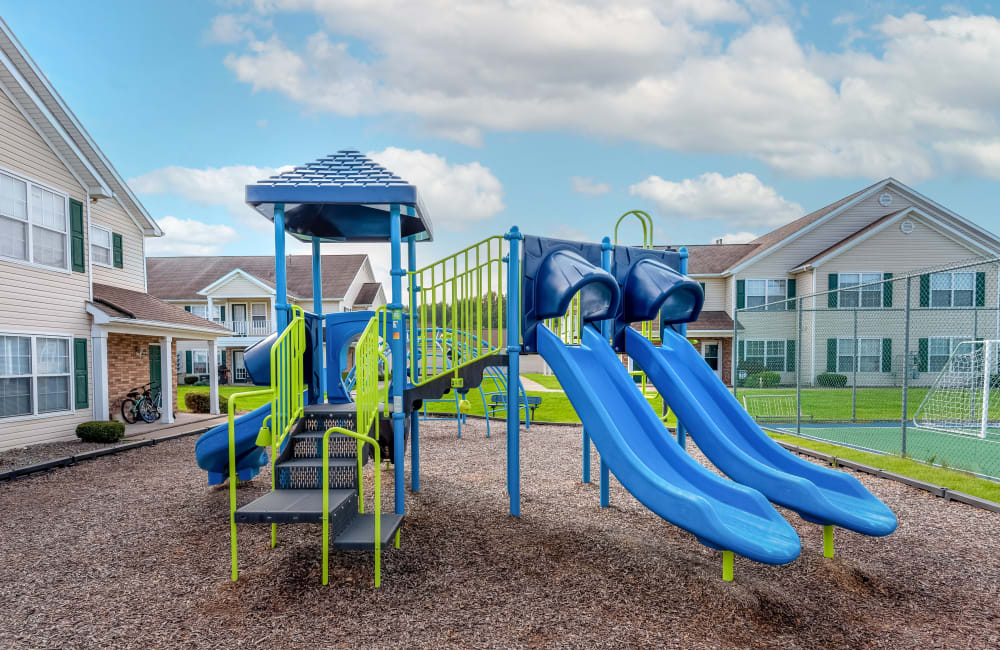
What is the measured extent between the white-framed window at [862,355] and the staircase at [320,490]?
20.6 metres

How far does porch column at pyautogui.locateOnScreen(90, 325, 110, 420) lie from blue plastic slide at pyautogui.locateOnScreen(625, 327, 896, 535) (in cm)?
1079

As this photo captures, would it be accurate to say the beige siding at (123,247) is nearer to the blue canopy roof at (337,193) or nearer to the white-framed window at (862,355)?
the blue canopy roof at (337,193)

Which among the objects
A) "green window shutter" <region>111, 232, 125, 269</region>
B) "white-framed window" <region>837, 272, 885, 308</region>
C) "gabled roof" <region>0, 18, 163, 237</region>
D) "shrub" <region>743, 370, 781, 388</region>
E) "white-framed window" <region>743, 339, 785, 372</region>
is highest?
"gabled roof" <region>0, 18, 163, 237</region>

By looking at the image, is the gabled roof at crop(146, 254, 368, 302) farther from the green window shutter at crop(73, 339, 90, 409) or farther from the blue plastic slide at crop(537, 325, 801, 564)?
the blue plastic slide at crop(537, 325, 801, 564)

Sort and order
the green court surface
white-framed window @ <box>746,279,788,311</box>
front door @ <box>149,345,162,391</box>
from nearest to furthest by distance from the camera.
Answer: the green court surface → front door @ <box>149,345,162,391</box> → white-framed window @ <box>746,279,788,311</box>

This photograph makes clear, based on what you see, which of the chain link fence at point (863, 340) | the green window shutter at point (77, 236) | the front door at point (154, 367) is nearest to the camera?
the green window shutter at point (77, 236)

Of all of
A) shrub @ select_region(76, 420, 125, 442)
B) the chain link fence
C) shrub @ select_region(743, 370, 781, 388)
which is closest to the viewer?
shrub @ select_region(76, 420, 125, 442)

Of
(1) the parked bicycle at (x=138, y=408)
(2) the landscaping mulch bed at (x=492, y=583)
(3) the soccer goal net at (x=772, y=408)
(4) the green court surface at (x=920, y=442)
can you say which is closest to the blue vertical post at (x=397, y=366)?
(2) the landscaping mulch bed at (x=492, y=583)

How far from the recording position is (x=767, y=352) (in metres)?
21.8

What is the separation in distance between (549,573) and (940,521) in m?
4.12

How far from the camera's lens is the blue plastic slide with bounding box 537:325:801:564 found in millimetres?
3357

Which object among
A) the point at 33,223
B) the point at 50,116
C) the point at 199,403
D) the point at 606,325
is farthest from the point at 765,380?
the point at 50,116

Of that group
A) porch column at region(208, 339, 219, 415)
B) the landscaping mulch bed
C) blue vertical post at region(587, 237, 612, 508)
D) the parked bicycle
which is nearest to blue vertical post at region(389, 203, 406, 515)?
the landscaping mulch bed

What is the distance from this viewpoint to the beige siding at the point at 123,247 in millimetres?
12703
